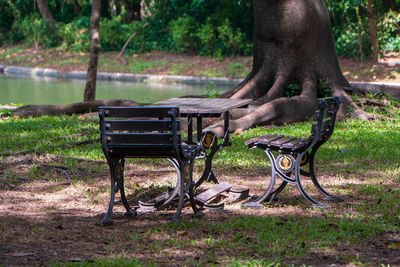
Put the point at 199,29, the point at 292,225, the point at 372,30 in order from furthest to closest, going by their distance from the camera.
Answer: the point at 199,29, the point at 372,30, the point at 292,225

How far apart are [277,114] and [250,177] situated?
3.95m

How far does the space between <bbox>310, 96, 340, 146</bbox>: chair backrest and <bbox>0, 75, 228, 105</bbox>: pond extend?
10.8 metres

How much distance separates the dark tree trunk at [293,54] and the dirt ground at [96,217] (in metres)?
4.67

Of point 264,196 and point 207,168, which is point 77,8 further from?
point 264,196

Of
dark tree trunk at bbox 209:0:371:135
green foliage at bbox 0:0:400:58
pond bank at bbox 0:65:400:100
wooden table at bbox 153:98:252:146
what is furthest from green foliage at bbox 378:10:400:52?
wooden table at bbox 153:98:252:146

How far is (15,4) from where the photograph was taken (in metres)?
39.6

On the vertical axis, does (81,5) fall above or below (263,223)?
above

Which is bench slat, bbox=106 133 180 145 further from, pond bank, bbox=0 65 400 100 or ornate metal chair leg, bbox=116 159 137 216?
pond bank, bbox=0 65 400 100

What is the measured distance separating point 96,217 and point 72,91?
54.1 ft

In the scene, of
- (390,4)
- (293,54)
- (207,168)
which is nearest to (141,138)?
Result: (207,168)

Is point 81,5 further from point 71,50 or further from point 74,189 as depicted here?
point 74,189

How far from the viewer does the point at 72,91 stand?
2100 centimetres

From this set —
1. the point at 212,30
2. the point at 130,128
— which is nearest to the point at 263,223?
the point at 130,128

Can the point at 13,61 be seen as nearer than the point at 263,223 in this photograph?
No
